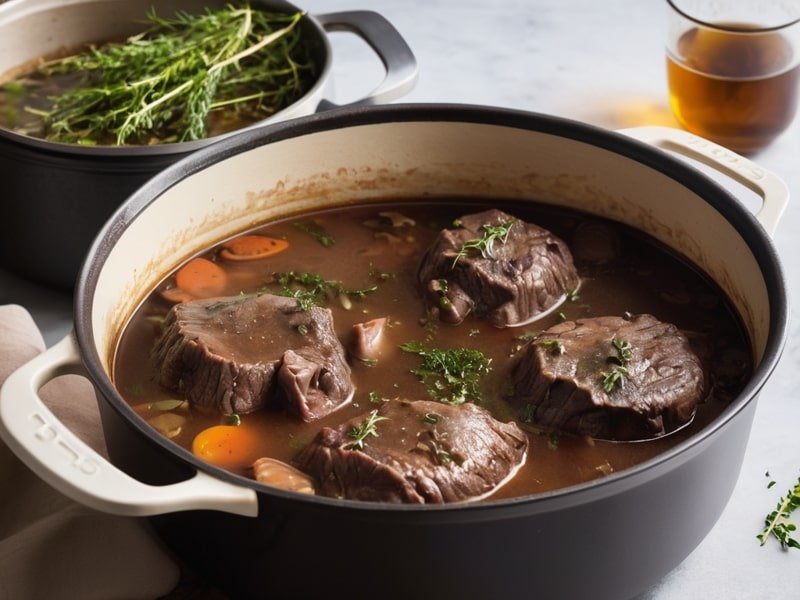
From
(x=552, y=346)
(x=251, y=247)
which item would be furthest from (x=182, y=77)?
(x=552, y=346)

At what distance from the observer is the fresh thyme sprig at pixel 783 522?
106 inches

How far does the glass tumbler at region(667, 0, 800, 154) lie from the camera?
392cm

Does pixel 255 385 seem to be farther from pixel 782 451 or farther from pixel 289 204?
pixel 782 451

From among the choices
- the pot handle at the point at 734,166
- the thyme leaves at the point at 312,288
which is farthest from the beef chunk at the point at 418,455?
the pot handle at the point at 734,166

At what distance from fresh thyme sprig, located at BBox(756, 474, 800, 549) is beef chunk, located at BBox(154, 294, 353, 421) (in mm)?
1041

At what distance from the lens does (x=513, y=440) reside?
2.49 metres

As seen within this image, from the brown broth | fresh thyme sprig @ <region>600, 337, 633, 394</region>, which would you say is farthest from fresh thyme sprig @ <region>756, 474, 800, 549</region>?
fresh thyme sprig @ <region>600, 337, 633, 394</region>

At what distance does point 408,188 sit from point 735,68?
1.30 metres

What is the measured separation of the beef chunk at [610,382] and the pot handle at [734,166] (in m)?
0.38

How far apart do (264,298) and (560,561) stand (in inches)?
42.9

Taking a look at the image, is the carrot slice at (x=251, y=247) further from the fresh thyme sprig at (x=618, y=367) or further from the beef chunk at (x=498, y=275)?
the fresh thyme sprig at (x=618, y=367)

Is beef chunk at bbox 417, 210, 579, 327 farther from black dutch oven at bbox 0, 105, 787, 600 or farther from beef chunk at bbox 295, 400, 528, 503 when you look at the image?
beef chunk at bbox 295, 400, 528, 503

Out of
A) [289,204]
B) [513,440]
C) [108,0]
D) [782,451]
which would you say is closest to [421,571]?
[513,440]

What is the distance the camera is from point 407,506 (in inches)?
75.8
